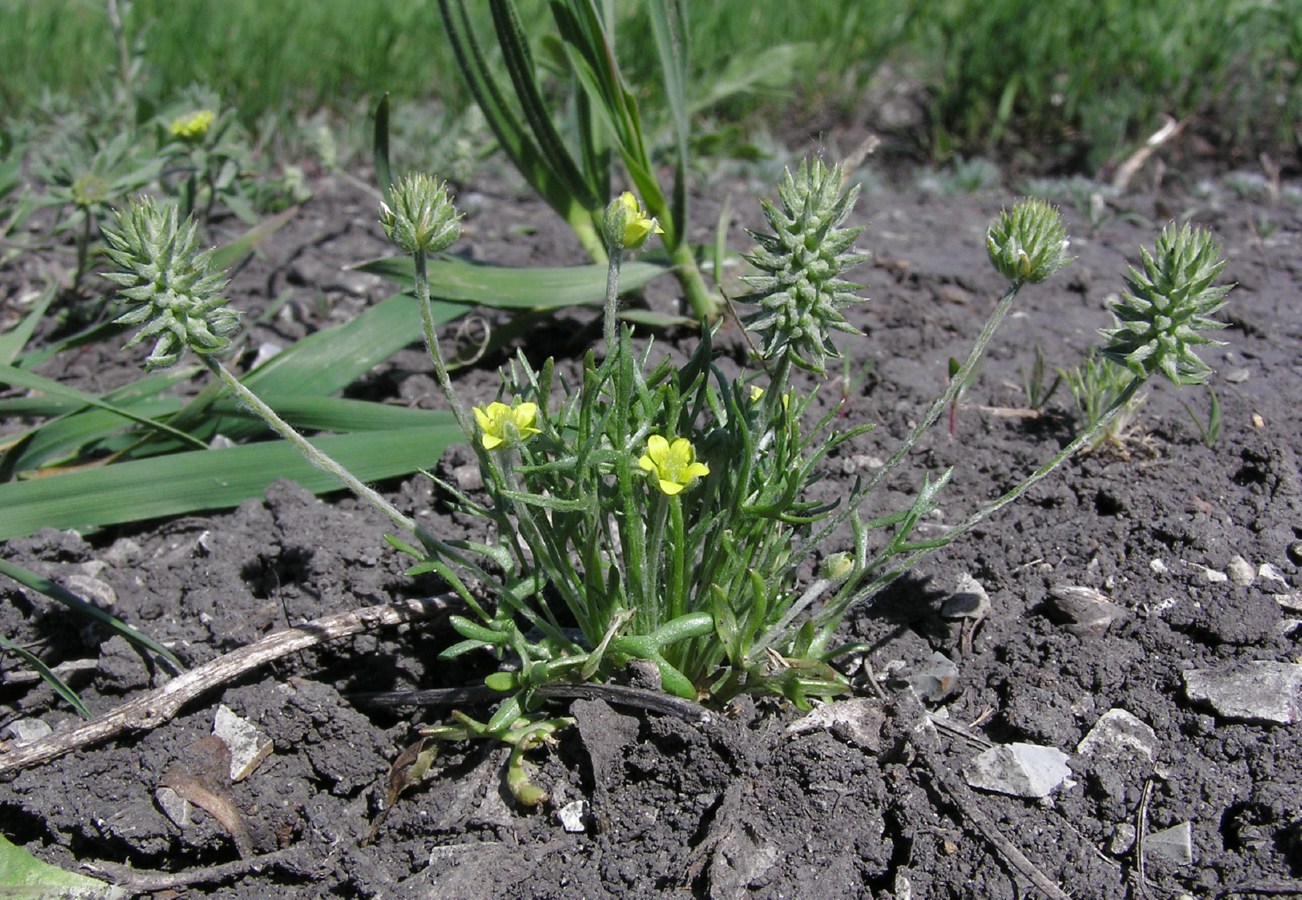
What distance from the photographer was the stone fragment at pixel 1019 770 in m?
2.00

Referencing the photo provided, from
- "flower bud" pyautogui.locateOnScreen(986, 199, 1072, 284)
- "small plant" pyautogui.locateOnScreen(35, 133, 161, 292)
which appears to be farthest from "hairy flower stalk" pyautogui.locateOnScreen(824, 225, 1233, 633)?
"small plant" pyautogui.locateOnScreen(35, 133, 161, 292)

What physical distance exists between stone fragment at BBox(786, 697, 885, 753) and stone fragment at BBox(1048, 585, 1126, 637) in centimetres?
47

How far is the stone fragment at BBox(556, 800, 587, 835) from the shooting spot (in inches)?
79.4

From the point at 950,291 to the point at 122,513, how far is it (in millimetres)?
2501

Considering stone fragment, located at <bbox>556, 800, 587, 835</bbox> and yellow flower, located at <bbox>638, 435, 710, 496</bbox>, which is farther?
stone fragment, located at <bbox>556, 800, 587, 835</bbox>

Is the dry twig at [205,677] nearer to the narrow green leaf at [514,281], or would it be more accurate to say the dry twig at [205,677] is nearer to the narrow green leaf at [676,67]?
the narrow green leaf at [514,281]

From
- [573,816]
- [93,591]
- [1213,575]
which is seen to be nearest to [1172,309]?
[1213,575]

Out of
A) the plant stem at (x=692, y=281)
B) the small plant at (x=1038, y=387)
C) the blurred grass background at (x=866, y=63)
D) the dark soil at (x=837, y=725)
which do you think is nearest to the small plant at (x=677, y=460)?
the dark soil at (x=837, y=725)

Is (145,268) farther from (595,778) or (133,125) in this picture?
(133,125)

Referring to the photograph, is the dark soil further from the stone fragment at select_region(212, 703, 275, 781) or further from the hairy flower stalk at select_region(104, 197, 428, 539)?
the hairy flower stalk at select_region(104, 197, 428, 539)

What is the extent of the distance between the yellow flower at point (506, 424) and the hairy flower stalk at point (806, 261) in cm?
39

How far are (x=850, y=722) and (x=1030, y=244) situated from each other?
95 cm

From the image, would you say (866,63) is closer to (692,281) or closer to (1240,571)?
(692,281)

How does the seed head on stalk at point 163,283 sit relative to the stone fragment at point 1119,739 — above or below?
above
